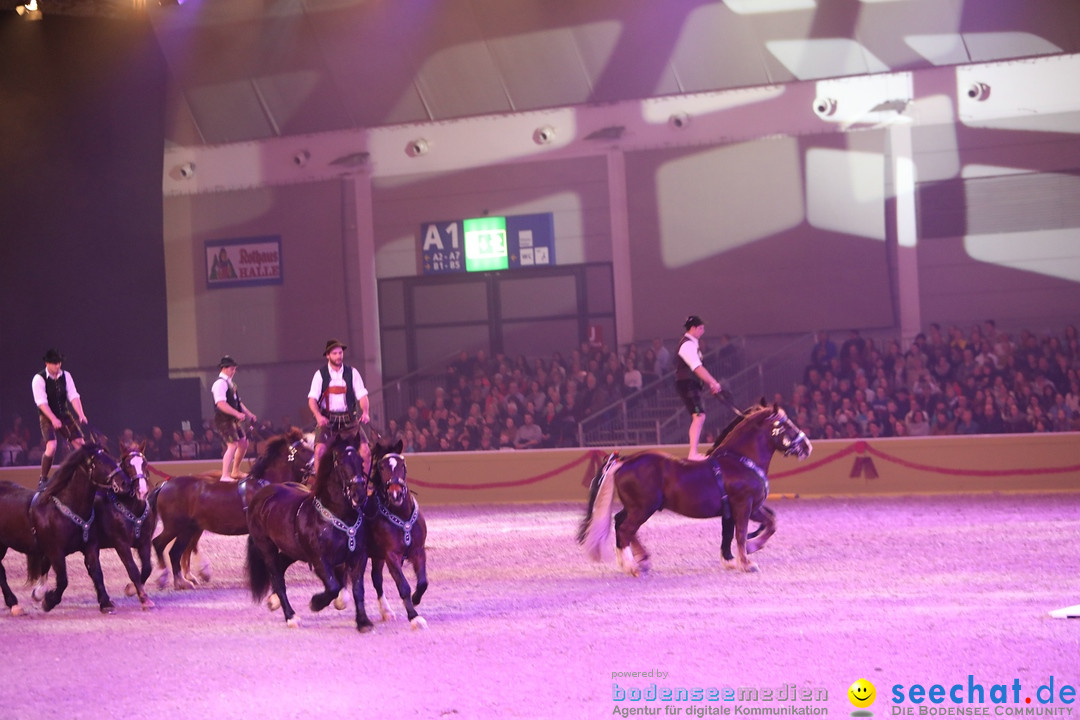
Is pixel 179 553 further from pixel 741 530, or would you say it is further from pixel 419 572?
pixel 741 530

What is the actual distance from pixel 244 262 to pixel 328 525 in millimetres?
19175

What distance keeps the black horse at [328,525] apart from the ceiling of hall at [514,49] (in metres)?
16.6

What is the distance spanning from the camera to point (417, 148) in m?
25.7

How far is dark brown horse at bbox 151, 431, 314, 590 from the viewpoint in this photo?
11016mm

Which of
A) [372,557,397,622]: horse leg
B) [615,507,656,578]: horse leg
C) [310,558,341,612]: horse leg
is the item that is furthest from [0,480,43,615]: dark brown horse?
[615,507,656,578]: horse leg

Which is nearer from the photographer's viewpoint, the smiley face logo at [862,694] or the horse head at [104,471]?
the smiley face logo at [862,694]

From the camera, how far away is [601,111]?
80.3 feet

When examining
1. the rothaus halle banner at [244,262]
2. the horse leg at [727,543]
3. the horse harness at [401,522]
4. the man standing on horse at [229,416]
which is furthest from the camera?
the rothaus halle banner at [244,262]

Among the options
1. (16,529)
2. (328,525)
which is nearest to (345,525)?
(328,525)

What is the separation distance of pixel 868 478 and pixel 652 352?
640 centimetres

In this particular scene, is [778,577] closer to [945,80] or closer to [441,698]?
[441,698]

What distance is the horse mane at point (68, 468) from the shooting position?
10.0 meters

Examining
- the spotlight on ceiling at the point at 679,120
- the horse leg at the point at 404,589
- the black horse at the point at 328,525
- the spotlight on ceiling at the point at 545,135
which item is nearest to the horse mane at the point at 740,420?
the horse leg at the point at 404,589

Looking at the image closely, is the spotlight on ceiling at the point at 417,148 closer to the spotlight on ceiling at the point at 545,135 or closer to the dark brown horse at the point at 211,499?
the spotlight on ceiling at the point at 545,135
